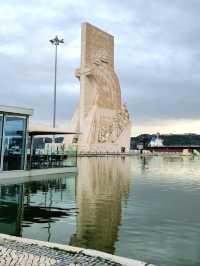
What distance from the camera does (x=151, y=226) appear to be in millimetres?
8992

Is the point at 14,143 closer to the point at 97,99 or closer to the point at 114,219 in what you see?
the point at 114,219

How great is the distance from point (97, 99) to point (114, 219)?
60132mm

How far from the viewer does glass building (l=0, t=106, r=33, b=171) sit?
58.8ft

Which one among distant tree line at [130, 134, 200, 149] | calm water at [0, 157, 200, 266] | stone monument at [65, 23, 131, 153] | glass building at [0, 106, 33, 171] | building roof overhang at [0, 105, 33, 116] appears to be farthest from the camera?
distant tree line at [130, 134, 200, 149]

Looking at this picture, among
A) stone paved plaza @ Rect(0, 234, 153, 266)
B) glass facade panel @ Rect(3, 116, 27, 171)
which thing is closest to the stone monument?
glass facade panel @ Rect(3, 116, 27, 171)

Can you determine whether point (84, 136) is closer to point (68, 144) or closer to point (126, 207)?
point (68, 144)

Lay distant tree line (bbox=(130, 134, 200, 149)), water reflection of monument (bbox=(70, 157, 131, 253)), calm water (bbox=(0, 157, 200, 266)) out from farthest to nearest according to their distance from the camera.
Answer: distant tree line (bbox=(130, 134, 200, 149))
water reflection of monument (bbox=(70, 157, 131, 253))
calm water (bbox=(0, 157, 200, 266))

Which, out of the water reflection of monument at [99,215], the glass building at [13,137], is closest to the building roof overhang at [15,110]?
the glass building at [13,137]

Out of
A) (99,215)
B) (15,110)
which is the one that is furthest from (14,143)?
(99,215)

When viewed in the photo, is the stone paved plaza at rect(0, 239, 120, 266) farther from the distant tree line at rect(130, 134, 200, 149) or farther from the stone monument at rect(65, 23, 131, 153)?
the distant tree line at rect(130, 134, 200, 149)

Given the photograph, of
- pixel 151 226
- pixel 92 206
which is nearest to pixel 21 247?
pixel 151 226

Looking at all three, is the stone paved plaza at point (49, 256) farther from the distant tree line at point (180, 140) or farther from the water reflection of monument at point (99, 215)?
the distant tree line at point (180, 140)

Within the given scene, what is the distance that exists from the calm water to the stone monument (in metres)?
52.0

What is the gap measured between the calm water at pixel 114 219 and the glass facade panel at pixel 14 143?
287cm
